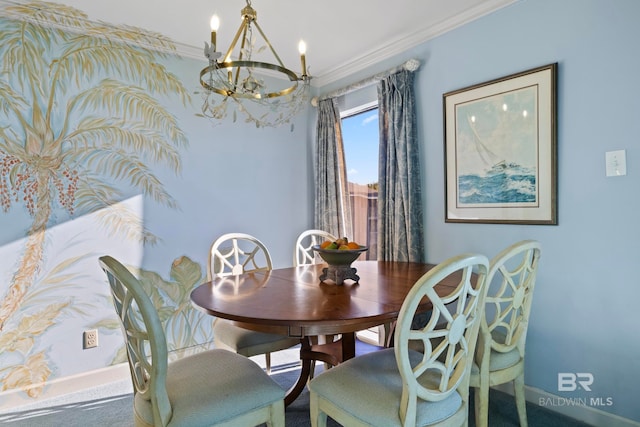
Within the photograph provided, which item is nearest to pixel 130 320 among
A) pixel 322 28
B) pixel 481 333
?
pixel 481 333

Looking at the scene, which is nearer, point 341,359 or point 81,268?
point 341,359

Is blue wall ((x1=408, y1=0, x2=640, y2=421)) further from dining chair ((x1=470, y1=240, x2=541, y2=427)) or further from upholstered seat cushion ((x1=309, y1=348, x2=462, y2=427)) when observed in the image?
upholstered seat cushion ((x1=309, y1=348, x2=462, y2=427))

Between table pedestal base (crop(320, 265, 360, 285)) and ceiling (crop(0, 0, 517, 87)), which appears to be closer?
table pedestal base (crop(320, 265, 360, 285))

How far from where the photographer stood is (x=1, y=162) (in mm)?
2396

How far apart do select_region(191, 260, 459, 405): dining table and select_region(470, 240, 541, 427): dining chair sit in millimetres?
235

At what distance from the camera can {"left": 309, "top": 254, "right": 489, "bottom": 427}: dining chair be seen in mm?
1207

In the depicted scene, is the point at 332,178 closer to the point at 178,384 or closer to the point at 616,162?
the point at 616,162

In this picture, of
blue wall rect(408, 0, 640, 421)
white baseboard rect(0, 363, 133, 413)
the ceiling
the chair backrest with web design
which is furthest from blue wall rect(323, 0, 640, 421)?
white baseboard rect(0, 363, 133, 413)

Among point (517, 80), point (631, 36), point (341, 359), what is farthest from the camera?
point (517, 80)

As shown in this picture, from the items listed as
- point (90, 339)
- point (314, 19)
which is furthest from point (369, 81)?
point (90, 339)

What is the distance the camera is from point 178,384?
1.45 metres

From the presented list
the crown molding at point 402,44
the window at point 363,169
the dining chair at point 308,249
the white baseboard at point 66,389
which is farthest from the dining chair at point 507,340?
the white baseboard at point 66,389

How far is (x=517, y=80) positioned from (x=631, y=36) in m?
0.54

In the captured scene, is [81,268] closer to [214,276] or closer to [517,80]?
[214,276]
